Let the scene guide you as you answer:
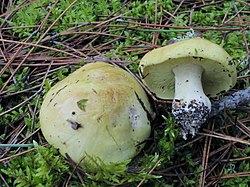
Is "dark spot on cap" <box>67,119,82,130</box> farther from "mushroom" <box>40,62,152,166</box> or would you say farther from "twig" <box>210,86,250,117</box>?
"twig" <box>210,86,250,117</box>

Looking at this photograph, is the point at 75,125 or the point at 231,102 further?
the point at 231,102

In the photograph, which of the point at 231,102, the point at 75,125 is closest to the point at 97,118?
the point at 75,125

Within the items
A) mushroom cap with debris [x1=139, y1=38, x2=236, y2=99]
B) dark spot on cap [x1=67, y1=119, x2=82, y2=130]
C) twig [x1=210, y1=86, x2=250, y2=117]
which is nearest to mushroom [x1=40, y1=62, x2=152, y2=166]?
dark spot on cap [x1=67, y1=119, x2=82, y2=130]

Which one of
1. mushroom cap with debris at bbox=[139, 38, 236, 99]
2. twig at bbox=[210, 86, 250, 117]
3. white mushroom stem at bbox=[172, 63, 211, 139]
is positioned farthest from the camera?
twig at bbox=[210, 86, 250, 117]

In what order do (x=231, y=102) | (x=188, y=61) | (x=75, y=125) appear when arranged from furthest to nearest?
(x=231, y=102) → (x=188, y=61) → (x=75, y=125)

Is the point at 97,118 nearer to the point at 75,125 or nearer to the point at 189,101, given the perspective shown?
the point at 75,125

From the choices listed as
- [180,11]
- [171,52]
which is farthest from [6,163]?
[180,11]

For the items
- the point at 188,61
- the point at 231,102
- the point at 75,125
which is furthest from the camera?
the point at 231,102

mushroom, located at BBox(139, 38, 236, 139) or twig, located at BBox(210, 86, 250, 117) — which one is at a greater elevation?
mushroom, located at BBox(139, 38, 236, 139)
